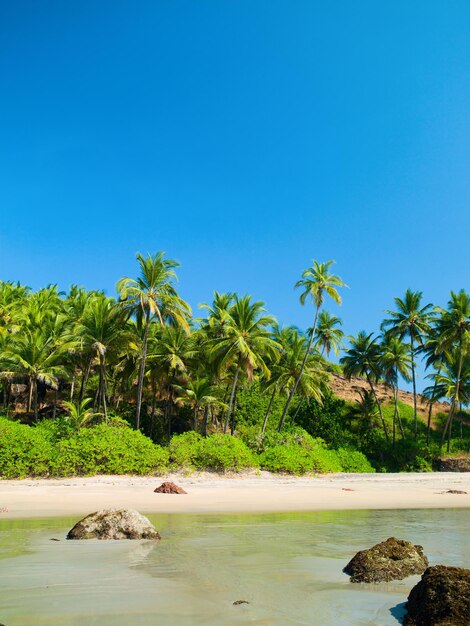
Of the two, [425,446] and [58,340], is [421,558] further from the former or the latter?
[425,446]

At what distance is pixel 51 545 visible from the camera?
7.84 metres

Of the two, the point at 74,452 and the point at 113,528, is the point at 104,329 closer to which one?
the point at 74,452

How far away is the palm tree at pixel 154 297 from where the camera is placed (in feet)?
87.5

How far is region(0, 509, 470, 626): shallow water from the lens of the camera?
4523 mm

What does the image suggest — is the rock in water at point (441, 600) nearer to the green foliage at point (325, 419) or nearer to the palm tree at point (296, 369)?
the palm tree at point (296, 369)

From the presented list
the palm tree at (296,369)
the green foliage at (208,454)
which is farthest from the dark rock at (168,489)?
the palm tree at (296,369)

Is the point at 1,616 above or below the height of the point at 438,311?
below

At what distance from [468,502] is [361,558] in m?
13.4

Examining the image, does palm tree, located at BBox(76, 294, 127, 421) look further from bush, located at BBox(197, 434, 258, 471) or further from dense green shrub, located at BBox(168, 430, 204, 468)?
bush, located at BBox(197, 434, 258, 471)

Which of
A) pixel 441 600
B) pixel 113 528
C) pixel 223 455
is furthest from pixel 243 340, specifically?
pixel 441 600

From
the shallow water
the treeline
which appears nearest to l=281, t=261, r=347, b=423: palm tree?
the treeline

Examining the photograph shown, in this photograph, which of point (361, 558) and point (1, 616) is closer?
point (1, 616)

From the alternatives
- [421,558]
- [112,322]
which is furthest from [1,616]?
[112,322]

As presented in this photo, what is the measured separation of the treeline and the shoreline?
4.93 meters
